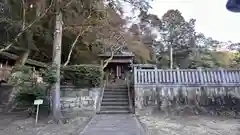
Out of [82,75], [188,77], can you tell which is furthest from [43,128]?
[188,77]

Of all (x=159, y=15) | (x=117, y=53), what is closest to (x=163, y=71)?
(x=117, y=53)

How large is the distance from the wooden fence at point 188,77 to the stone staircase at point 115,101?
Answer: 3.87 feet

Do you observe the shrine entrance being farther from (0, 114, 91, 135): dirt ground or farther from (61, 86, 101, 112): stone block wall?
(0, 114, 91, 135): dirt ground

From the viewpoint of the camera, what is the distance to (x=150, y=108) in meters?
9.65

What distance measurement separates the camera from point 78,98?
9.76 metres

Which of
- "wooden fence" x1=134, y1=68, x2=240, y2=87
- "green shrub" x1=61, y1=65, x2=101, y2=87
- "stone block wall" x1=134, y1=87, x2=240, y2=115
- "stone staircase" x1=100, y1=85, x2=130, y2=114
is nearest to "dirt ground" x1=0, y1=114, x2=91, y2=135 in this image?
"stone staircase" x1=100, y1=85, x2=130, y2=114

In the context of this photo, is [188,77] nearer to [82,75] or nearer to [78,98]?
[82,75]

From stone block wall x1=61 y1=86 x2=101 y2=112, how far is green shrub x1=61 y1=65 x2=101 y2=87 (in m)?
0.27

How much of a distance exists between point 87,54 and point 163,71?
7326 mm

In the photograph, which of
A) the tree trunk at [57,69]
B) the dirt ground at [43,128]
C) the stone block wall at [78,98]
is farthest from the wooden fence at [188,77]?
the dirt ground at [43,128]

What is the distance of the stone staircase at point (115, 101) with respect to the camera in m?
9.60

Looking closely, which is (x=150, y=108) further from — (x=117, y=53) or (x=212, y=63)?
(x=212, y=63)

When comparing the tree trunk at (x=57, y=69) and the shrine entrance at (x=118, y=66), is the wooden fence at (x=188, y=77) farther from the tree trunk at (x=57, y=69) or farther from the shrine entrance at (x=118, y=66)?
the shrine entrance at (x=118, y=66)

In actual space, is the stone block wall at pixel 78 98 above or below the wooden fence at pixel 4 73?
below
